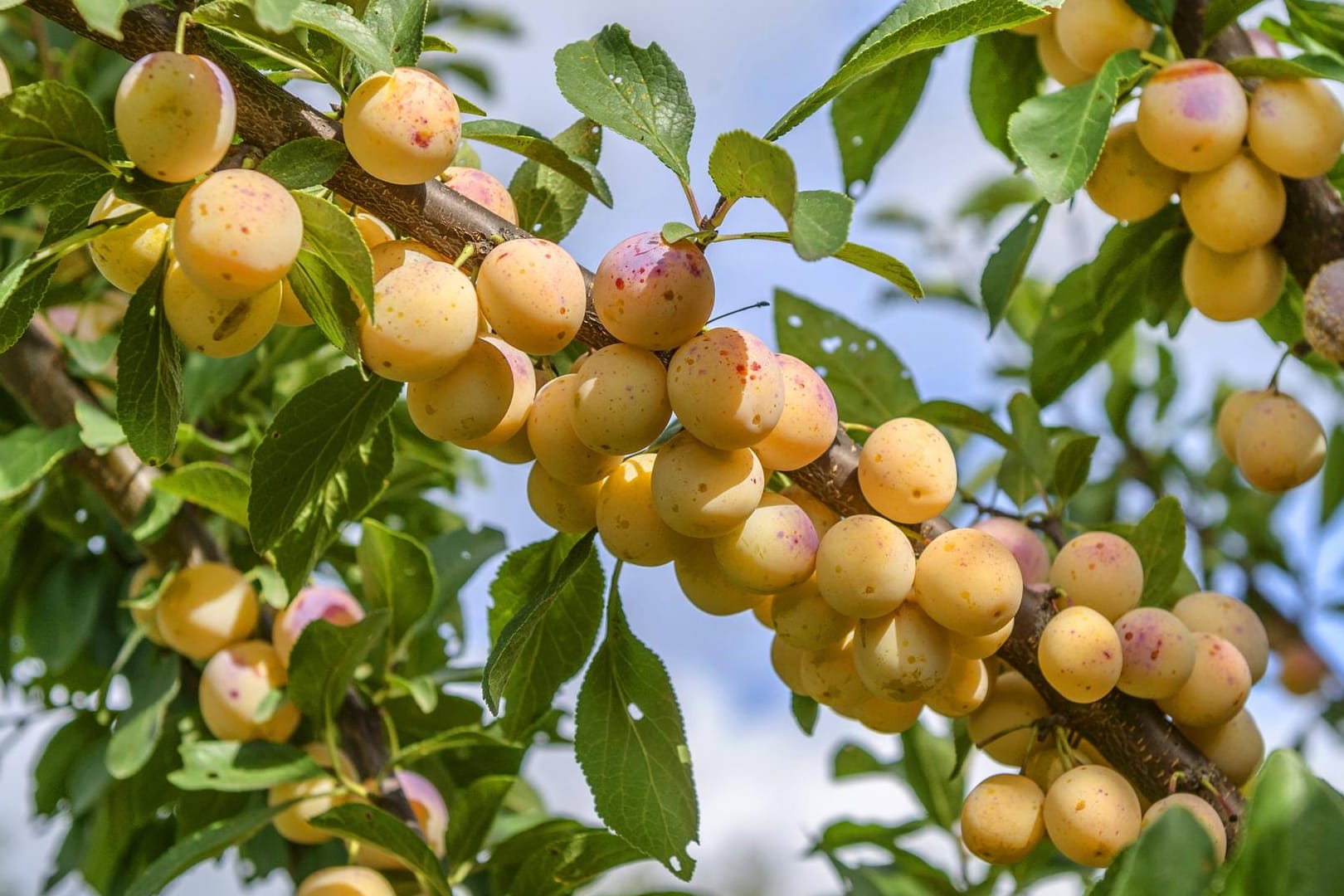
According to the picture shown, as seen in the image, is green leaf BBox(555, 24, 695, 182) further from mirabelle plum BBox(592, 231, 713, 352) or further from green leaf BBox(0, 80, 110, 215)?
green leaf BBox(0, 80, 110, 215)

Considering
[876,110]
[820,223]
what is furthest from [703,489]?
[876,110]

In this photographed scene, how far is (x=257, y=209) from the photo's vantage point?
70 centimetres

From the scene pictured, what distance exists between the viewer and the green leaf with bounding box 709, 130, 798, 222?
0.70 meters

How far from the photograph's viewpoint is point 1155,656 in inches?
36.4

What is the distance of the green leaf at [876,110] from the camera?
55.9 inches

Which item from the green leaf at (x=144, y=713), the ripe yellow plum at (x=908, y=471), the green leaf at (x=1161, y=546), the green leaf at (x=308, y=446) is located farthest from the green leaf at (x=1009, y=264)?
the green leaf at (x=144, y=713)

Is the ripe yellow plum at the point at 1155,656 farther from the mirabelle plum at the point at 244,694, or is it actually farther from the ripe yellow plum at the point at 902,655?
the mirabelle plum at the point at 244,694

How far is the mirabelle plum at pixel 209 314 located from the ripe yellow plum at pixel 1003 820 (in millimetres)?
603

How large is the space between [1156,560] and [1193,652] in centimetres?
15

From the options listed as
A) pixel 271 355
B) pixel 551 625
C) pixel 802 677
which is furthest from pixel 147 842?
pixel 802 677

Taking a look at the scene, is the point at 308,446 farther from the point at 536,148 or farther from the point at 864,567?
the point at 864,567

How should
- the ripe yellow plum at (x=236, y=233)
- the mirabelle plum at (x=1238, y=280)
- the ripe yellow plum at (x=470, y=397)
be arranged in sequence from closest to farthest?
the ripe yellow plum at (x=236, y=233) → the ripe yellow plum at (x=470, y=397) → the mirabelle plum at (x=1238, y=280)

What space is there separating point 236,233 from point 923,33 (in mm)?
447

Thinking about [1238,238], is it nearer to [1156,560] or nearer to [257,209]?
[1156,560]
